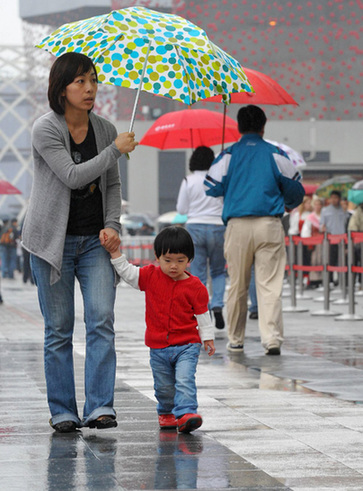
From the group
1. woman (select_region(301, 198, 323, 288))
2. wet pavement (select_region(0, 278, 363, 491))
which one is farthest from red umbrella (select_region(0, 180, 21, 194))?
wet pavement (select_region(0, 278, 363, 491))

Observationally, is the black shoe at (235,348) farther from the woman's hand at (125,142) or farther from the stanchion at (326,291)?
the stanchion at (326,291)

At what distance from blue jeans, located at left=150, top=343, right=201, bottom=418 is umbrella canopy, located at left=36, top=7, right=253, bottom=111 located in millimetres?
1479

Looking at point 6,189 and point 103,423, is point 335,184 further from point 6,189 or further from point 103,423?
point 103,423

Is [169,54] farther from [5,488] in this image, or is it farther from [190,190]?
[190,190]

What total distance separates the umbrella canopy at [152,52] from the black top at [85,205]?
0.74m

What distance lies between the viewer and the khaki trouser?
360 inches

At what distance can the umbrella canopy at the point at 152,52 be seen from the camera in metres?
6.14

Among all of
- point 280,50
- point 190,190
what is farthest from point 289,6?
point 190,190

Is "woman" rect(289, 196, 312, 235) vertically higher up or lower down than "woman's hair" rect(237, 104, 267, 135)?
lower down

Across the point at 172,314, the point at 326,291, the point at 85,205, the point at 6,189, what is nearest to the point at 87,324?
the point at 172,314

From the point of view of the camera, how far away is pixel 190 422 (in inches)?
207

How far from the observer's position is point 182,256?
543 centimetres

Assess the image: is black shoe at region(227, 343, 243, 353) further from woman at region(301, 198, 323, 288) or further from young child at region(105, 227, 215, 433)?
woman at region(301, 198, 323, 288)

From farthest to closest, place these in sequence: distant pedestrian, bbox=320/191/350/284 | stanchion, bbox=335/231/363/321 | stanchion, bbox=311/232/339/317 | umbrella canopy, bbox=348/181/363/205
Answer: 1. umbrella canopy, bbox=348/181/363/205
2. distant pedestrian, bbox=320/191/350/284
3. stanchion, bbox=311/232/339/317
4. stanchion, bbox=335/231/363/321
